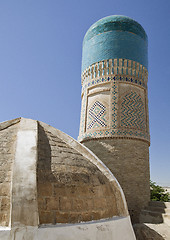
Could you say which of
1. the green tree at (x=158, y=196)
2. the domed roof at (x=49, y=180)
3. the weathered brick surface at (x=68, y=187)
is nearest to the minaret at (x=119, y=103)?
the green tree at (x=158, y=196)

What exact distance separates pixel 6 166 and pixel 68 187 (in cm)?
71

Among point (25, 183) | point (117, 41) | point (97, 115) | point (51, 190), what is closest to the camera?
point (25, 183)

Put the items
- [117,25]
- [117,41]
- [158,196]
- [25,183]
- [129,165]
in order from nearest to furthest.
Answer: [25,183]
[129,165]
[117,41]
[117,25]
[158,196]

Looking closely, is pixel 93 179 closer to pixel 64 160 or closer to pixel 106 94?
pixel 64 160

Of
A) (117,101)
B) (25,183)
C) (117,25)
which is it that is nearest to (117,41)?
(117,25)

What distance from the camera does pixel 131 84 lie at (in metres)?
7.68

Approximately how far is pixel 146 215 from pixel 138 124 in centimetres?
283

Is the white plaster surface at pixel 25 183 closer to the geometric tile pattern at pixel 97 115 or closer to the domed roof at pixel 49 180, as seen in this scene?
the domed roof at pixel 49 180

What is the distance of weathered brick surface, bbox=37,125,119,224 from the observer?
2221 mm

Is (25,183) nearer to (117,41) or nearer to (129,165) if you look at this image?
(129,165)

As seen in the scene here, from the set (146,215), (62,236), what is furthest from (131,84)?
(62,236)

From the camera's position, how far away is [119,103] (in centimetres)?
736

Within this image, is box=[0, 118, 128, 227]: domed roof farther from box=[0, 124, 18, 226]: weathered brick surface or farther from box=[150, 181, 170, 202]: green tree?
box=[150, 181, 170, 202]: green tree

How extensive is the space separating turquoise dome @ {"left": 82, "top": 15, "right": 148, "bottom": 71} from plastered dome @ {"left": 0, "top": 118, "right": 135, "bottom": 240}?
5569 mm
